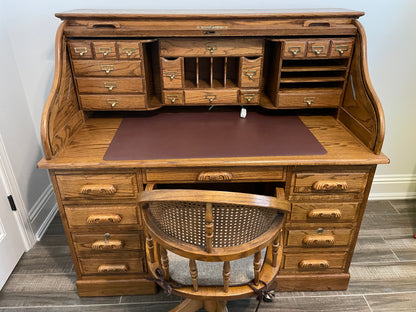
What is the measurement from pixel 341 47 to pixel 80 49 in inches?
49.8

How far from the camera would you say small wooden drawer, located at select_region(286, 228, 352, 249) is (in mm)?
1585

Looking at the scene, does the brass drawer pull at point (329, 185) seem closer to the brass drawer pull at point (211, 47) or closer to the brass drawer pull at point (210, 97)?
the brass drawer pull at point (210, 97)

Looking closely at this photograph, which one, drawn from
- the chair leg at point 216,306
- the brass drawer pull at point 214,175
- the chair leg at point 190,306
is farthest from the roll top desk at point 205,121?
the chair leg at point 216,306

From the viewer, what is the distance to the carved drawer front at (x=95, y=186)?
1.39 m

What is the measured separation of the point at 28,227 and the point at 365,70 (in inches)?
85.1

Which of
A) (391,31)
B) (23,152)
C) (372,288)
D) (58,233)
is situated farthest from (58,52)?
(372,288)

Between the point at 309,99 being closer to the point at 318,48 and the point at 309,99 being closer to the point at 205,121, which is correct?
the point at 318,48

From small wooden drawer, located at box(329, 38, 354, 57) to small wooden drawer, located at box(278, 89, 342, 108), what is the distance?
190mm

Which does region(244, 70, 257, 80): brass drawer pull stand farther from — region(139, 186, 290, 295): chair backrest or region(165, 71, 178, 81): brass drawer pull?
region(139, 186, 290, 295): chair backrest

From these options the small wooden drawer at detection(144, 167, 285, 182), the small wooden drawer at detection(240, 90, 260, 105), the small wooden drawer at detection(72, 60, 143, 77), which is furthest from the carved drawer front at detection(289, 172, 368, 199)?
the small wooden drawer at detection(72, 60, 143, 77)

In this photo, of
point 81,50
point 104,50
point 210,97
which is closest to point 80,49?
point 81,50

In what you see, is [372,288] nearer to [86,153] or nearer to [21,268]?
[86,153]

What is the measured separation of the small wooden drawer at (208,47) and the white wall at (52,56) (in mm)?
424

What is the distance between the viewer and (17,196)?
1.94 metres
